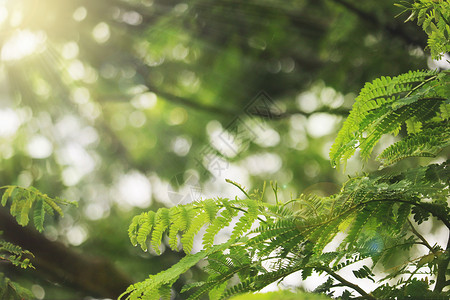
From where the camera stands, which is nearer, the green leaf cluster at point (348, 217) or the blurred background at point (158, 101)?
the green leaf cluster at point (348, 217)

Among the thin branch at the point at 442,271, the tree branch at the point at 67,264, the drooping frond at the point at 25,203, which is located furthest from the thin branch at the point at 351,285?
the tree branch at the point at 67,264

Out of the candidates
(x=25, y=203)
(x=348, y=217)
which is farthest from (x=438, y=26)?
(x=25, y=203)

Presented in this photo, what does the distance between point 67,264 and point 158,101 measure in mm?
1485

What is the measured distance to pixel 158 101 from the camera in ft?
10.5

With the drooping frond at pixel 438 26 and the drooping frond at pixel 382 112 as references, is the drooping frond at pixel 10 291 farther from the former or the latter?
the drooping frond at pixel 438 26

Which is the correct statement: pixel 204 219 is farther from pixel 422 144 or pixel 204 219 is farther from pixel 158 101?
pixel 158 101

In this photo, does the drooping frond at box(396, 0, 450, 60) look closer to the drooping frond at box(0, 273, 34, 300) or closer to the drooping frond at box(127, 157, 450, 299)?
the drooping frond at box(127, 157, 450, 299)

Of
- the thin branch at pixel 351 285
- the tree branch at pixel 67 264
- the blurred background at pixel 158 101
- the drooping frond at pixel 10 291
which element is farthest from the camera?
the blurred background at pixel 158 101

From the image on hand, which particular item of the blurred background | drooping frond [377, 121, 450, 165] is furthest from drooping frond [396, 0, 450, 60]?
the blurred background

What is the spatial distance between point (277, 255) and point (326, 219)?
96mm

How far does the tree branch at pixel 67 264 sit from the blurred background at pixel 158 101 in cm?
32

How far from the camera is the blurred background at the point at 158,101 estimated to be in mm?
2721

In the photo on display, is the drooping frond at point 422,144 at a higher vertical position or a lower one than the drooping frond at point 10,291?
lower

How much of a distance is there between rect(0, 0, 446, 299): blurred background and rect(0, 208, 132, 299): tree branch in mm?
325
